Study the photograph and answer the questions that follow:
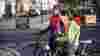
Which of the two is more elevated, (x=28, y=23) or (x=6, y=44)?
(x=28, y=23)

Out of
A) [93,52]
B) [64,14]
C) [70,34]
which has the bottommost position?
[93,52]

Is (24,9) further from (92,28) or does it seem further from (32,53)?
(92,28)

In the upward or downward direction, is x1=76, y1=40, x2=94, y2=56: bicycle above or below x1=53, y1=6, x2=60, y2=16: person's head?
below

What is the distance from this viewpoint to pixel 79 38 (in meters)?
1.06

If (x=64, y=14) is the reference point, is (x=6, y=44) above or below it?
below

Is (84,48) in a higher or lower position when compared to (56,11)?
lower

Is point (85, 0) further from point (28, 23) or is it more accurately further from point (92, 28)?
point (28, 23)

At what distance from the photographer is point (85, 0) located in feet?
3.45

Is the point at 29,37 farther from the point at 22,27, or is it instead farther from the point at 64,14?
the point at 64,14

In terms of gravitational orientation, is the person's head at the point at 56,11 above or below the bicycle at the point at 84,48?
above

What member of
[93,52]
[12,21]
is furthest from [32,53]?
[93,52]

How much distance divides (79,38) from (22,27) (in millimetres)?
316

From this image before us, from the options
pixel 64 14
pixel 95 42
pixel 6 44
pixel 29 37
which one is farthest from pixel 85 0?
pixel 6 44

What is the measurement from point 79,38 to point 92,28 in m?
0.09
